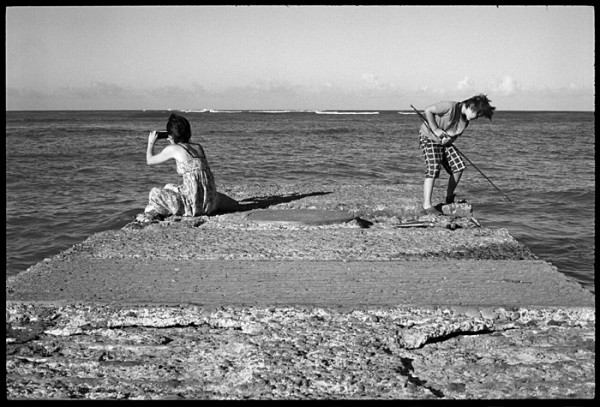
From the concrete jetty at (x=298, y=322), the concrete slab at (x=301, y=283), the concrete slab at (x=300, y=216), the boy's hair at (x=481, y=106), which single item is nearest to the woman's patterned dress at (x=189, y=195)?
the concrete slab at (x=300, y=216)

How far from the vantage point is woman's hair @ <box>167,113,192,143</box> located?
660 centimetres

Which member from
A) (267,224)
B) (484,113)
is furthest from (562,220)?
(267,224)

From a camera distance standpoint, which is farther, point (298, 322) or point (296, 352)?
point (298, 322)

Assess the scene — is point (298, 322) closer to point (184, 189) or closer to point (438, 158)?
point (184, 189)

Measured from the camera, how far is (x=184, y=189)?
6.41m

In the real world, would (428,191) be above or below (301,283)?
above

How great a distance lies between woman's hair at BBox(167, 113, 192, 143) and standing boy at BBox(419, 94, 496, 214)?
2319 mm

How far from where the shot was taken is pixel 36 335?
352cm

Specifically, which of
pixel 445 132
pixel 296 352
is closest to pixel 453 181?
pixel 445 132

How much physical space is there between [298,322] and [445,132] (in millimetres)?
3549

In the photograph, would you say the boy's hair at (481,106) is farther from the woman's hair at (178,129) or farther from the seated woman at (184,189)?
the woman's hair at (178,129)

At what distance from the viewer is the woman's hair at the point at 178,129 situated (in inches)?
260

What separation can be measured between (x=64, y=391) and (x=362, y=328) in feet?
4.83
